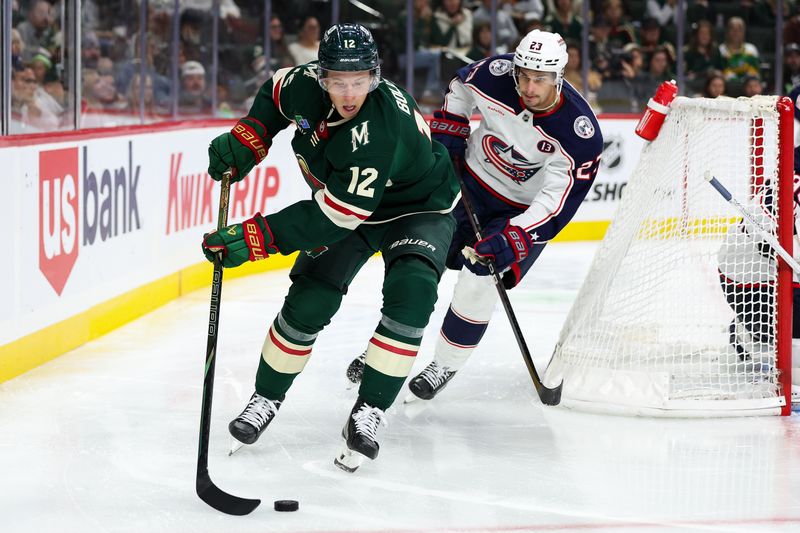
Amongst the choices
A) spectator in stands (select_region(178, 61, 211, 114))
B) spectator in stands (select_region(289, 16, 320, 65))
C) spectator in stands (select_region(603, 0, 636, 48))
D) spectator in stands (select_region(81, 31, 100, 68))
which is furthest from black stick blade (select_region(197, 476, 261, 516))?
spectator in stands (select_region(603, 0, 636, 48))

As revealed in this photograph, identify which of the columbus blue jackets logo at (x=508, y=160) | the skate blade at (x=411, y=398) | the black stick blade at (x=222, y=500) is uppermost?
the columbus blue jackets logo at (x=508, y=160)

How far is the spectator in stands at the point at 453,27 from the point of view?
25.5ft

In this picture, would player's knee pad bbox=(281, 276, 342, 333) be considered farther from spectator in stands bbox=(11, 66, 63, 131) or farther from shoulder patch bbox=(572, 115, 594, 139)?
spectator in stands bbox=(11, 66, 63, 131)

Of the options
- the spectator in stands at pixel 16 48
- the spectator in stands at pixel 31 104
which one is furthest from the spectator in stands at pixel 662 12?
the spectator in stands at pixel 16 48

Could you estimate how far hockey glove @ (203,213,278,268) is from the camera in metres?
2.51

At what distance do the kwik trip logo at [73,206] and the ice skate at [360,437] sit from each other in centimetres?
148

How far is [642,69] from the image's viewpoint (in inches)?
332

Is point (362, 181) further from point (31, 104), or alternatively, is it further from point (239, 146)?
point (31, 104)

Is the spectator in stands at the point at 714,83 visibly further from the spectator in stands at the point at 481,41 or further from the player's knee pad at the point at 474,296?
the player's knee pad at the point at 474,296

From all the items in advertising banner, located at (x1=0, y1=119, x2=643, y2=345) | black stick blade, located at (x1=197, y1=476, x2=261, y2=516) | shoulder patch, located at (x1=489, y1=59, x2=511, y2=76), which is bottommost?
black stick blade, located at (x1=197, y1=476, x2=261, y2=516)

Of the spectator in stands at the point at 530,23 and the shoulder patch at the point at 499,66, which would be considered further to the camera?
the spectator in stands at the point at 530,23

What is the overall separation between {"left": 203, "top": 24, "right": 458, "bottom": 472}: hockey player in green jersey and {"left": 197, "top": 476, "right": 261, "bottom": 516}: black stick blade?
0.33 m

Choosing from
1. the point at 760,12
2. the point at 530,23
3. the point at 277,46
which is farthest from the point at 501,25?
the point at 760,12

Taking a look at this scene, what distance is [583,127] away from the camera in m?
3.16
